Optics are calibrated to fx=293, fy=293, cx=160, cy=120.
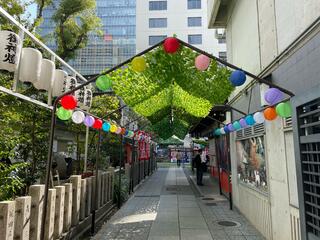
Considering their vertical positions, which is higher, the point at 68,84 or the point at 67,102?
the point at 68,84

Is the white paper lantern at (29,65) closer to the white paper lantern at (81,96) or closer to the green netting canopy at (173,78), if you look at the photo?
the green netting canopy at (173,78)

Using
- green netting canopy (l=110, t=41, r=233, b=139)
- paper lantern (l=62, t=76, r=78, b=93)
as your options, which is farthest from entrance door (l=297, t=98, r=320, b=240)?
paper lantern (l=62, t=76, r=78, b=93)

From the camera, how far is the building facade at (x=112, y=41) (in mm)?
47969

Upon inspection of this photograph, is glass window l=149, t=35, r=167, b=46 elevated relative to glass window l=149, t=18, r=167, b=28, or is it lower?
lower

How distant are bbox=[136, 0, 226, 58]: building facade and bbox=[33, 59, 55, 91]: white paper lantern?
42434 millimetres

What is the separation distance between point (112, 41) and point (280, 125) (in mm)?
52115

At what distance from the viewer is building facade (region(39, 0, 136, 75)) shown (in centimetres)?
4797

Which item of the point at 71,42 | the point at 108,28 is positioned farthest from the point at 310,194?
the point at 108,28

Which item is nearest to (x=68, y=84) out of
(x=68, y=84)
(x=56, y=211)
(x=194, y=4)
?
(x=68, y=84)

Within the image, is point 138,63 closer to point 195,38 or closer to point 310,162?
point 310,162

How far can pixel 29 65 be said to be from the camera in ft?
14.3

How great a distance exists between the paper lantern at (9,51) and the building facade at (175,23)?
43.4 m

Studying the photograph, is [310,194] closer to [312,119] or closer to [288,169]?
[312,119]

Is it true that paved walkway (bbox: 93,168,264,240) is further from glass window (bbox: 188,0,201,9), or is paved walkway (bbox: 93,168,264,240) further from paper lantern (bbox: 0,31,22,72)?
glass window (bbox: 188,0,201,9)
